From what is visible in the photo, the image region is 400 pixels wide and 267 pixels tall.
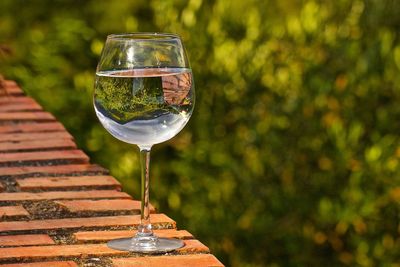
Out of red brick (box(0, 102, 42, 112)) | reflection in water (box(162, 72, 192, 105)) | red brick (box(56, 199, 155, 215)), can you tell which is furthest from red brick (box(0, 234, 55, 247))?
red brick (box(0, 102, 42, 112))

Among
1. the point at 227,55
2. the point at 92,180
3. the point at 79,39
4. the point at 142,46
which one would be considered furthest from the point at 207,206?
the point at 142,46

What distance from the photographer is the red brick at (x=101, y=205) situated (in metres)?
2.60

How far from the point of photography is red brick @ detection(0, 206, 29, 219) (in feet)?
8.31

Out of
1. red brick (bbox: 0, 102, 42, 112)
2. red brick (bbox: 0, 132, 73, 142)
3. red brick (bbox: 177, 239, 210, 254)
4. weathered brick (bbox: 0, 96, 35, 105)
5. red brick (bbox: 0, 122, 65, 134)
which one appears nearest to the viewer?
red brick (bbox: 177, 239, 210, 254)

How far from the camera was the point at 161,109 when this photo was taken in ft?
Result: 7.48

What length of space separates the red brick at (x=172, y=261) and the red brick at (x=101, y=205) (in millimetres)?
418

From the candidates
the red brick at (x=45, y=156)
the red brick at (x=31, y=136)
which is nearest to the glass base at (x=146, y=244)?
the red brick at (x=45, y=156)

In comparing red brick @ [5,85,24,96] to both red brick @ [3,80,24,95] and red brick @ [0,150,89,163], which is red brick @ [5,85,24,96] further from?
red brick @ [0,150,89,163]

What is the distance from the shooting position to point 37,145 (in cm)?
335

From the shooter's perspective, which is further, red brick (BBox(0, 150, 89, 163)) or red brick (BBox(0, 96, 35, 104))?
red brick (BBox(0, 96, 35, 104))

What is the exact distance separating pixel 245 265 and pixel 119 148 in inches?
42.5

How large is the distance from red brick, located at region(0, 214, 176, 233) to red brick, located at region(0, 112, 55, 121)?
1370mm

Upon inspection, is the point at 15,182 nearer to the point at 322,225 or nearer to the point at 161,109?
the point at 161,109

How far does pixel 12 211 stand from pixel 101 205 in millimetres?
207
